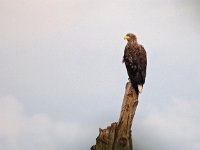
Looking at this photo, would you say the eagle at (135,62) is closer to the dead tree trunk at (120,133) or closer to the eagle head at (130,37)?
the eagle head at (130,37)

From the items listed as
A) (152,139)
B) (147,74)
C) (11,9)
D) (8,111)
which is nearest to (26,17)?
(11,9)

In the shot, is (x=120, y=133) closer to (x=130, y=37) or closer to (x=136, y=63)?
(x=136, y=63)

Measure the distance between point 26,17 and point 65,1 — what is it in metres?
0.29

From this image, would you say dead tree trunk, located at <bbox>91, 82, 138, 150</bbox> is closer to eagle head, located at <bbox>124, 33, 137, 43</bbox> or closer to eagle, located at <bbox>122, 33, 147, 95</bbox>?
eagle, located at <bbox>122, 33, 147, 95</bbox>

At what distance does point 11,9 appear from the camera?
3.45 meters

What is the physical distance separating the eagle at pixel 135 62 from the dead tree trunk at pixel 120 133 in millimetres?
148

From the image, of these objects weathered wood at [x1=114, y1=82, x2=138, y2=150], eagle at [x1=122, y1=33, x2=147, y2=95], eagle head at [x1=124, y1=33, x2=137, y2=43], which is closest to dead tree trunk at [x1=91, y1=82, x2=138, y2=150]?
weathered wood at [x1=114, y1=82, x2=138, y2=150]

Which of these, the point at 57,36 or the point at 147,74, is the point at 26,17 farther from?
the point at 147,74

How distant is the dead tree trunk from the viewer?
314 centimetres

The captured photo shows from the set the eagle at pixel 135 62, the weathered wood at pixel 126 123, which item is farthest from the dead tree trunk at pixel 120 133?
the eagle at pixel 135 62

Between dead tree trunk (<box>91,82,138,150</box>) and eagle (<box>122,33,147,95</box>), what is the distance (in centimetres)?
15

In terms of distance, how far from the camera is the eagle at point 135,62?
10.7 ft

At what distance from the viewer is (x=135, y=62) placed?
327cm

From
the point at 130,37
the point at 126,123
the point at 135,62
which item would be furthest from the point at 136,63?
the point at 126,123
